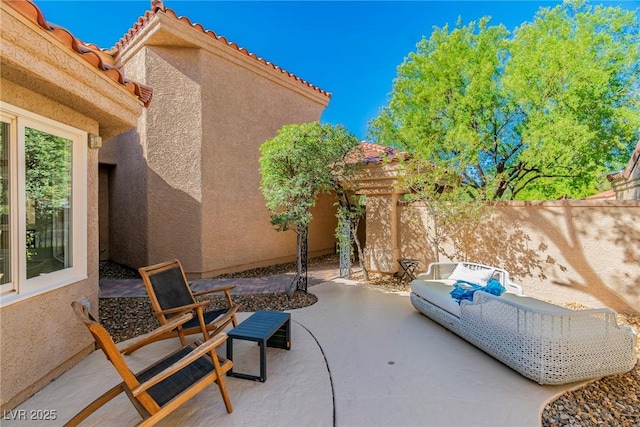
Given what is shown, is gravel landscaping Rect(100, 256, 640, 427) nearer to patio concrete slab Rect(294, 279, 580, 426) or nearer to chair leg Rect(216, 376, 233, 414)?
patio concrete slab Rect(294, 279, 580, 426)

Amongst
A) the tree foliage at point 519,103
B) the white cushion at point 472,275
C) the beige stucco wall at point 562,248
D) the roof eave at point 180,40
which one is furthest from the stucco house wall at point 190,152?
the white cushion at point 472,275

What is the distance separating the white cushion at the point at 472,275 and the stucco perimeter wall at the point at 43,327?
26.4 ft

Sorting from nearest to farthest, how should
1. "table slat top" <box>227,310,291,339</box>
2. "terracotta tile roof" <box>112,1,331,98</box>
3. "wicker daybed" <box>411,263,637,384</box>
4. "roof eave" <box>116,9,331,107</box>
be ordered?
1. "wicker daybed" <box>411,263,637,384</box>
2. "table slat top" <box>227,310,291,339</box>
3. "terracotta tile roof" <box>112,1,331,98</box>
4. "roof eave" <box>116,9,331,107</box>

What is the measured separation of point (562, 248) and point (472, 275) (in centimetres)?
299

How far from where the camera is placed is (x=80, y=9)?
28.5 ft

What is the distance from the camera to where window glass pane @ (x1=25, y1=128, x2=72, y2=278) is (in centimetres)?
422

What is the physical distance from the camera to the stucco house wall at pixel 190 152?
1028cm

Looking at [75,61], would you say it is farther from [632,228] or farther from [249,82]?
[632,228]

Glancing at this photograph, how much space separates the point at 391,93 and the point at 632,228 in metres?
7.73

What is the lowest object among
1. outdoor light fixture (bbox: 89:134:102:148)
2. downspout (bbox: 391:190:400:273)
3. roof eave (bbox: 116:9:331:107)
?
downspout (bbox: 391:190:400:273)

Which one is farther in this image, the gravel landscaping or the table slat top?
the table slat top

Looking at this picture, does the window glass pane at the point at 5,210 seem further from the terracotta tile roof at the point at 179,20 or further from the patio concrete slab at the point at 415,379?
the terracotta tile roof at the point at 179,20

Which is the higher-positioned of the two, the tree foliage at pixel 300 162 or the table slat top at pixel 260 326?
the tree foliage at pixel 300 162

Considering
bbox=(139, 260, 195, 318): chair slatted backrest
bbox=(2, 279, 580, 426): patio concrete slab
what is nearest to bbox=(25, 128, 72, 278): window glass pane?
bbox=(139, 260, 195, 318): chair slatted backrest
